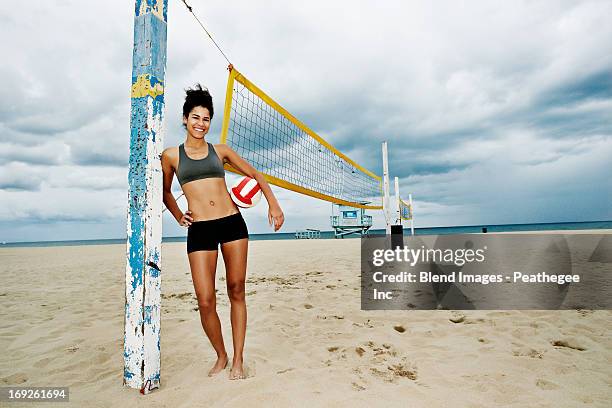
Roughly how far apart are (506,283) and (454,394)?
4.12 meters

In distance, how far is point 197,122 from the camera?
2.31 m

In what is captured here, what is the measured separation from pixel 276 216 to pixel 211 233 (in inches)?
18.1

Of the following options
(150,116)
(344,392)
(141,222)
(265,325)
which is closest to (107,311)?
(265,325)

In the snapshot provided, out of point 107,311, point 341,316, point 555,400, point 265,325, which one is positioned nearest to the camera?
point 555,400

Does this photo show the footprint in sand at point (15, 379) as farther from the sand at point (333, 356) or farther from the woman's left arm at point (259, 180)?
the woman's left arm at point (259, 180)

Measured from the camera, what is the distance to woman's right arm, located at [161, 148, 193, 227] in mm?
2266

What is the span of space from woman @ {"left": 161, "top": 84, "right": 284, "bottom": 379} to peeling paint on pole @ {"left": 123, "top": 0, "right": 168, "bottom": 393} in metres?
0.20

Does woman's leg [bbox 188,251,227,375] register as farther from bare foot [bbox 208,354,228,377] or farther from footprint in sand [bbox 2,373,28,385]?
footprint in sand [bbox 2,373,28,385]

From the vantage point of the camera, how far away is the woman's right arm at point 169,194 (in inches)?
89.2

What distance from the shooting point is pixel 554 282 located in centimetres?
528

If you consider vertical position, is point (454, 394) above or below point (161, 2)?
below

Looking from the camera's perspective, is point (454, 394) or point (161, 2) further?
point (161, 2)

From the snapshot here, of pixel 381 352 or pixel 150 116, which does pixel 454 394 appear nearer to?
pixel 381 352

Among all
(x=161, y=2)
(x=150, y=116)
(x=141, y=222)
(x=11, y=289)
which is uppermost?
(x=161, y=2)
